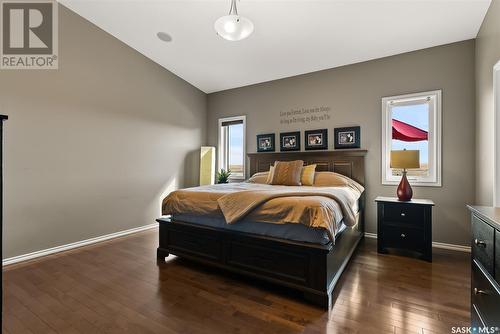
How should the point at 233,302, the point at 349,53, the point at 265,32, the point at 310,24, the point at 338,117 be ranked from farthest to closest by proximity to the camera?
the point at 338,117 < the point at 349,53 < the point at 265,32 < the point at 310,24 < the point at 233,302

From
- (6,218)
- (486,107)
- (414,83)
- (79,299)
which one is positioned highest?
(414,83)

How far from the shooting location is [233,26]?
7.91ft

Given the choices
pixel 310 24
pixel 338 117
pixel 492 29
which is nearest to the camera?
pixel 492 29

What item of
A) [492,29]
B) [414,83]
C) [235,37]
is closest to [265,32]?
[235,37]

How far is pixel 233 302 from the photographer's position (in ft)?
6.72

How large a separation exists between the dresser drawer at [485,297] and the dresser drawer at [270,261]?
1.04m

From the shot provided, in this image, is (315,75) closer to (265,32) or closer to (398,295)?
(265,32)

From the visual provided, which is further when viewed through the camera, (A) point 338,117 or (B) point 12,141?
(A) point 338,117

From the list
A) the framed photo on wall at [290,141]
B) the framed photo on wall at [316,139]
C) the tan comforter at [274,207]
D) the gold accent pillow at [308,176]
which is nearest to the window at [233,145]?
the framed photo on wall at [290,141]

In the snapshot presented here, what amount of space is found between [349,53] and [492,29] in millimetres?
1546

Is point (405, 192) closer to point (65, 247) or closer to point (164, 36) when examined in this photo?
point (164, 36)

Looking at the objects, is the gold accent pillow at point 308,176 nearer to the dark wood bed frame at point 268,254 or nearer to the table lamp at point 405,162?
the dark wood bed frame at point 268,254

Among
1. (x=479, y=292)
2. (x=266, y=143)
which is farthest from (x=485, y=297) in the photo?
(x=266, y=143)

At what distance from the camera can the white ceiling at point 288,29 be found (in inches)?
111
